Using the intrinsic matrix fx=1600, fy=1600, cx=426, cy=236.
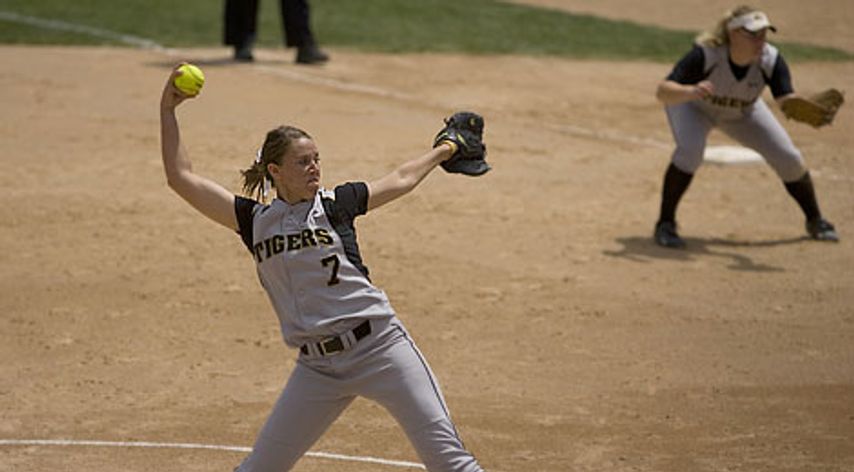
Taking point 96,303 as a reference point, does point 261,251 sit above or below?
above

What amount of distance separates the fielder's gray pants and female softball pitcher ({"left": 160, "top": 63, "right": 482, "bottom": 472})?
6.42m

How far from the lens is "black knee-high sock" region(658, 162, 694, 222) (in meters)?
12.8

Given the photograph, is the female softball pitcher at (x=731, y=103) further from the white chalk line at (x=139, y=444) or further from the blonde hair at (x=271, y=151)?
the blonde hair at (x=271, y=151)

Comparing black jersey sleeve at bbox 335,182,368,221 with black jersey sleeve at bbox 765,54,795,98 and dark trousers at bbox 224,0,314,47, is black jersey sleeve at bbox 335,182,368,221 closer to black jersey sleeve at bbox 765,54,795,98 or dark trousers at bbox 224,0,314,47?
black jersey sleeve at bbox 765,54,795,98

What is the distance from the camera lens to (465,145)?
711 cm

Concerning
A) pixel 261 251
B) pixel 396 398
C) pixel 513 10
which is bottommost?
pixel 513 10

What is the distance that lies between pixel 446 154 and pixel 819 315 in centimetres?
501

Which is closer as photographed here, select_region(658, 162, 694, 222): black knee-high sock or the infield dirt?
the infield dirt

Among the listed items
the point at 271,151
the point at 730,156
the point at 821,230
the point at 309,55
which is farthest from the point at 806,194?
the point at 309,55

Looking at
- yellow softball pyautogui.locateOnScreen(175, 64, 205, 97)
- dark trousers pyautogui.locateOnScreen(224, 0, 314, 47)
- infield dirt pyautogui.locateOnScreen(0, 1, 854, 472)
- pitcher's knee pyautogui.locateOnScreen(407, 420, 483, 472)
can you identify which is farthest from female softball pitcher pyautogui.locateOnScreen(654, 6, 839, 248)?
dark trousers pyautogui.locateOnScreen(224, 0, 314, 47)

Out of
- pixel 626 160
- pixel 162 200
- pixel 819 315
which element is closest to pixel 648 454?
pixel 819 315

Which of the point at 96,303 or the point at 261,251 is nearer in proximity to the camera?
Answer: the point at 261,251

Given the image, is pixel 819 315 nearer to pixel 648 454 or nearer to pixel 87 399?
pixel 648 454

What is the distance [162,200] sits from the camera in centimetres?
1355
